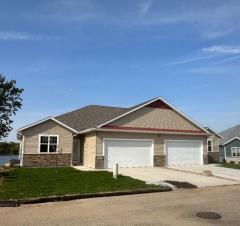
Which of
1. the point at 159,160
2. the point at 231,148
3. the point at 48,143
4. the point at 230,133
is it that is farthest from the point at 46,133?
the point at 230,133

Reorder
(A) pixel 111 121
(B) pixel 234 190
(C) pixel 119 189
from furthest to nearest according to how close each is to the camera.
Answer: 1. (A) pixel 111 121
2. (B) pixel 234 190
3. (C) pixel 119 189

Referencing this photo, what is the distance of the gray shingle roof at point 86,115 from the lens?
32000 mm

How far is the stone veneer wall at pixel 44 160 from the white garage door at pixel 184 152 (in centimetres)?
851

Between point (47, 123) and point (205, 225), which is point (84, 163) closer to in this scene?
point (47, 123)

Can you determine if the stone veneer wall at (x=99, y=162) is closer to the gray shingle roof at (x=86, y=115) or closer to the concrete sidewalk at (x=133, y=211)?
the gray shingle roof at (x=86, y=115)

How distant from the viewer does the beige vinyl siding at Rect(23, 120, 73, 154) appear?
28.1 m

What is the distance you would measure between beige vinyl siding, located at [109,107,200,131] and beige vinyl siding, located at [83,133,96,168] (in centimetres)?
210

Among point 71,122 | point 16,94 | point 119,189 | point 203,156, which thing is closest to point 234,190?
point 119,189

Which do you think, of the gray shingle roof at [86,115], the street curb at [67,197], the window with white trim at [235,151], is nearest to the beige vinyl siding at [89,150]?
the gray shingle roof at [86,115]

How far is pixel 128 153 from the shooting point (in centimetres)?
2830

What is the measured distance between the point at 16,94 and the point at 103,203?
11.9 metres

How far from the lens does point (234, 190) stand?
1543 centimetres

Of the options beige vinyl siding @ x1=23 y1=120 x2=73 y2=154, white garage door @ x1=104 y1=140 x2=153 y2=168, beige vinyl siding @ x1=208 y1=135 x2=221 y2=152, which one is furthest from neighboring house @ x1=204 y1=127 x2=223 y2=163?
beige vinyl siding @ x1=23 y1=120 x2=73 y2=154

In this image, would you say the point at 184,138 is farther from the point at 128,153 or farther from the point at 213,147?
the point at 213,147
